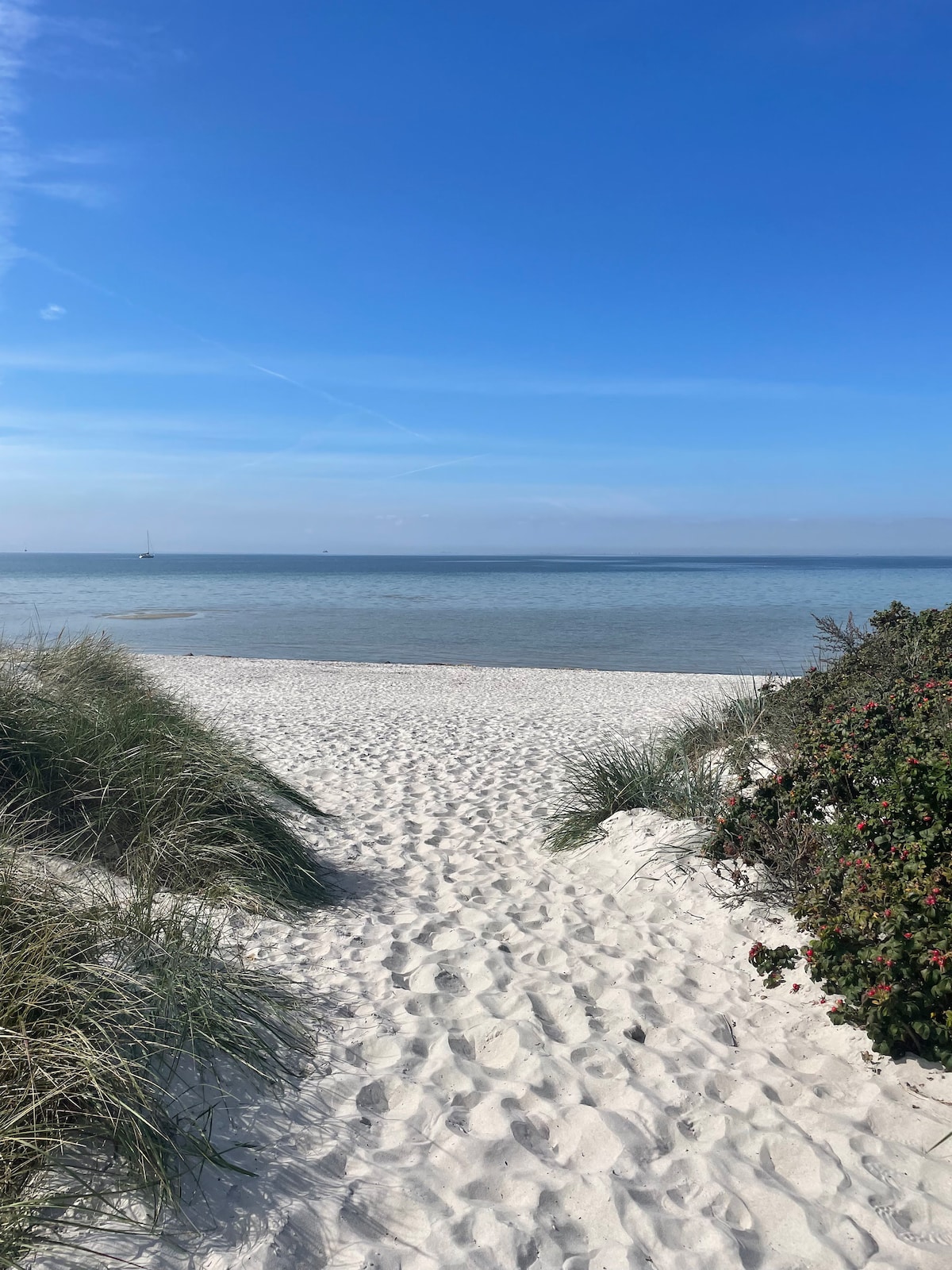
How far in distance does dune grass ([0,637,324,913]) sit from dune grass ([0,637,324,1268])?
13mm

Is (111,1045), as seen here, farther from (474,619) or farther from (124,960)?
(474,619)

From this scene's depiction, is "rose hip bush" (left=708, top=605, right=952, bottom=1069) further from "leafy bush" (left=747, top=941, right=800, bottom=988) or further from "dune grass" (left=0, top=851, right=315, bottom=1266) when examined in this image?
"dune grass" (left=0, top=851, right=315, bottom=1266)

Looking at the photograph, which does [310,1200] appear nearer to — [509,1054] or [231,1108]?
[231,1108]

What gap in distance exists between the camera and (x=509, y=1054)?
3561mm

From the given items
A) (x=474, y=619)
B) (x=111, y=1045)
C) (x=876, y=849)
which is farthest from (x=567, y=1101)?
(x=474, y=619)

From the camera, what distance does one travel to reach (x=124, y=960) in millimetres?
3193

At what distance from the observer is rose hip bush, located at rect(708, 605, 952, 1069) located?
3301mm

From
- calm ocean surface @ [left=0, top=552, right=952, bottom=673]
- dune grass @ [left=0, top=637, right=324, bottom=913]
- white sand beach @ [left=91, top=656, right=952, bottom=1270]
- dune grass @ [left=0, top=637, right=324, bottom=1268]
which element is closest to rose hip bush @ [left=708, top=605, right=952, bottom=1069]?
white sand beach @ [left=91, top=656, right=952, bottom=1270]

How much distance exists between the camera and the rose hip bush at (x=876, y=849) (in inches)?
130

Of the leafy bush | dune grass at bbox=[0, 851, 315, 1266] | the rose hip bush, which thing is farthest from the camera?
the leafy bush

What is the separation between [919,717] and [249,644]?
91.9 feet

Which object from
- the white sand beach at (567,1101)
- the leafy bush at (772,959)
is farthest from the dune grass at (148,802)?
the leafy bush at (772,959)

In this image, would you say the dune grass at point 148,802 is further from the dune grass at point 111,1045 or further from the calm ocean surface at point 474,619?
the calm ocean surface at point 474,619

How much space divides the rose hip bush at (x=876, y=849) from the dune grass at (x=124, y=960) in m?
2.42
